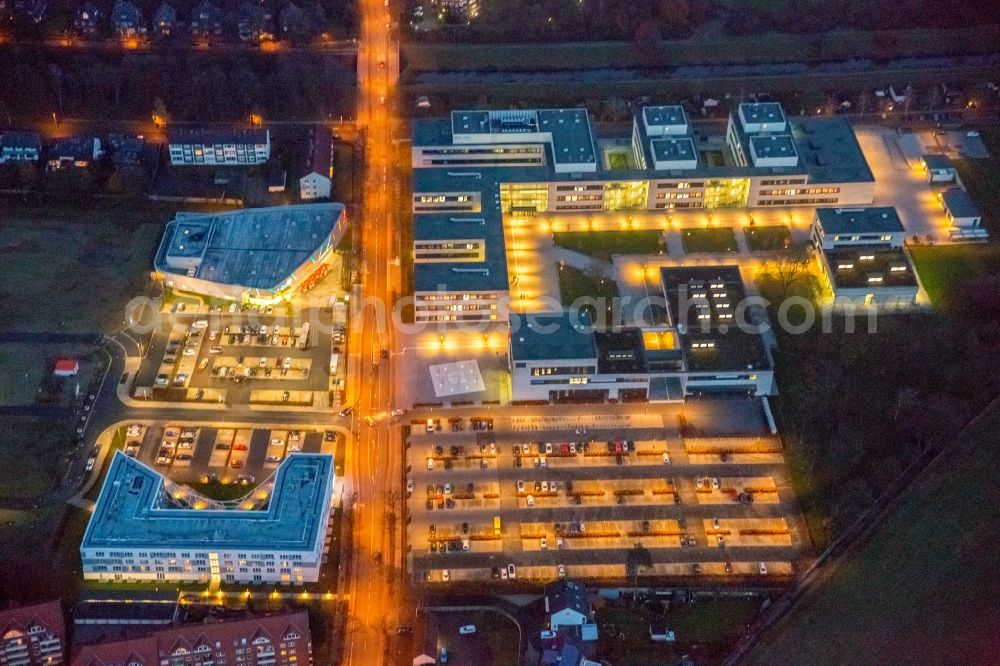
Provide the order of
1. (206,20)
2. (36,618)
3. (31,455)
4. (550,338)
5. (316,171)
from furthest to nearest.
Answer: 1. (206,20)
2. (316,171)
3. (550,338)
4. (31,455)
5. (36,618)

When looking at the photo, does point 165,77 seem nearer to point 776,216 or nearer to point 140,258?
point 140,258

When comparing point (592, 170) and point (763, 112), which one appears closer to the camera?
point (592, 170)

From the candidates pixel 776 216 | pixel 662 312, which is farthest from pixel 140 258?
pixel 776 216

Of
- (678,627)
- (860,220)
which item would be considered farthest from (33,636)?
(860,220)

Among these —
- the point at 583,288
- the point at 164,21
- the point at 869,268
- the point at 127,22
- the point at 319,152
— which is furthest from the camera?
the point at 164,21

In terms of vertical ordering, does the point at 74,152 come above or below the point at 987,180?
above

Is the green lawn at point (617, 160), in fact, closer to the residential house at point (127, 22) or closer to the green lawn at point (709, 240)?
the green lawn at point (709, 240)

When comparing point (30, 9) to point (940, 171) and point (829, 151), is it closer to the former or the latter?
point (829, 151)
